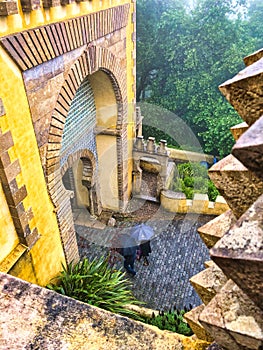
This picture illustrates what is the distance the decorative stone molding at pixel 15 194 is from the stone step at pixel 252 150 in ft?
10.7

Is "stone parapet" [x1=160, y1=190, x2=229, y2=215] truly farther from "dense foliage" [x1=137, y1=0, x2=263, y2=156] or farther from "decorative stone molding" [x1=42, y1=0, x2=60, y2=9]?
"decorative stone molding" [x1=42, y1=0, x2=60, y2=9]

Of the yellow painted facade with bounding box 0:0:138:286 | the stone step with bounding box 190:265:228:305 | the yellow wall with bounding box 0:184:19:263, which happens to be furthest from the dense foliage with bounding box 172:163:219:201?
the stone step with bounding box 190:265:228:305

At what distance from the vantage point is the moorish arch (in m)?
4.89

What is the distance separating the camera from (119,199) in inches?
382

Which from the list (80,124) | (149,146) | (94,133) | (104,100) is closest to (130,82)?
(104,100)

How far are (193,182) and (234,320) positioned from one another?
31.5 ft

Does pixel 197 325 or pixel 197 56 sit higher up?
pixel 197 325

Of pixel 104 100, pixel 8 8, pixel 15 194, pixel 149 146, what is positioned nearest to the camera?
pixel 8 8

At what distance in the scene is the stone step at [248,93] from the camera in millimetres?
954

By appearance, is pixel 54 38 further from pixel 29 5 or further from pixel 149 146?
pixel 149 146

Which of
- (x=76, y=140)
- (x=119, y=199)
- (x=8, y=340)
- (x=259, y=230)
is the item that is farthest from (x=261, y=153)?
(x=119, y=199)

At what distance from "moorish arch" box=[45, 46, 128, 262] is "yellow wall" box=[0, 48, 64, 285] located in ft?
0.75

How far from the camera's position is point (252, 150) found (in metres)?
0.77

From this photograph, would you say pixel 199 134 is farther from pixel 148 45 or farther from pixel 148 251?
pixel 148 251
